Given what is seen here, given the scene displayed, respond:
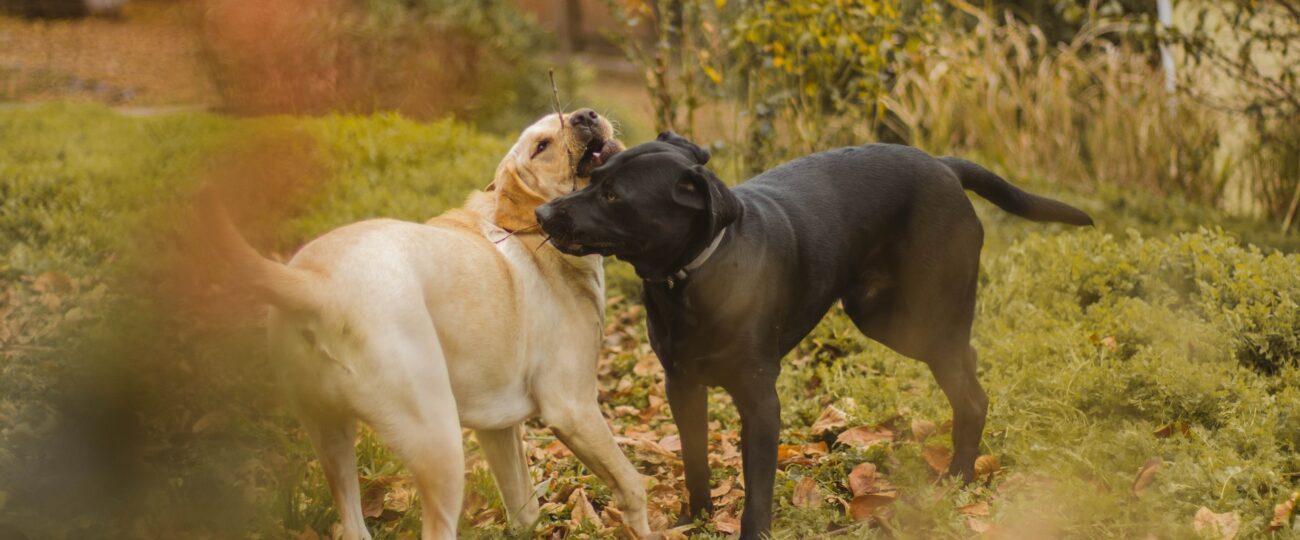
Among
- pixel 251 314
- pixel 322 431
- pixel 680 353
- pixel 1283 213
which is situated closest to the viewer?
pixel 251 314

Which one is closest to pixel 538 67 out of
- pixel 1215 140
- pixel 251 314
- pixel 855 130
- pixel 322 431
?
pixel 855 130

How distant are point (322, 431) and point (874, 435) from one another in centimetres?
223

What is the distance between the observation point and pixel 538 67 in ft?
39.2

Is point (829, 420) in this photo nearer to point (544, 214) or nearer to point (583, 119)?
point (583, 119)

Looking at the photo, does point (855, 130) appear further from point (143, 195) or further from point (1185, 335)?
point (143, 195)

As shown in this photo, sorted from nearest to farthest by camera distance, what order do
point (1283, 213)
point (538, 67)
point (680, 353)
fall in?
point (680, 353) < point (1283, 213) < point (538, 67)

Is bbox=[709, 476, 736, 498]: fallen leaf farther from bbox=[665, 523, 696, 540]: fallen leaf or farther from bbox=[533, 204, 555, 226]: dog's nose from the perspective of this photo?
bbox=[533, 204, 555, 226]: dog's nose

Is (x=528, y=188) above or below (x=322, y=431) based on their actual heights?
above

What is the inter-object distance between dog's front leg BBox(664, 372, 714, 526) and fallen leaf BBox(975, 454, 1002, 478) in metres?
0.97

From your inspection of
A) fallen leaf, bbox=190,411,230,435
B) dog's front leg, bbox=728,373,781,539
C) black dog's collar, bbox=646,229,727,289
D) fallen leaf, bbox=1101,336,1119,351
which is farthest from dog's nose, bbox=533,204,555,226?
fallen leaf, bbox=1101,336,1119,351

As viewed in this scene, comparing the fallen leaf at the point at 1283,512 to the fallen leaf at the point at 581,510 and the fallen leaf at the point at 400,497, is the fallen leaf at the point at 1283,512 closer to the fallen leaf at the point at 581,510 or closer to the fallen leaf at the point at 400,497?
the fallen leaf at the point at 581,510

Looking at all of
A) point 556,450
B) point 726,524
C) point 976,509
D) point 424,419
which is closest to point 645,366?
point 556,450

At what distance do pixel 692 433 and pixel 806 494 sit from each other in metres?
0.53

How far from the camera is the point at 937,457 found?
4.09m
